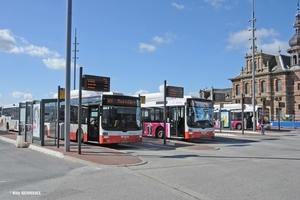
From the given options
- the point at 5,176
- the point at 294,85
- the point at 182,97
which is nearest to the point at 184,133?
the point at 182,97

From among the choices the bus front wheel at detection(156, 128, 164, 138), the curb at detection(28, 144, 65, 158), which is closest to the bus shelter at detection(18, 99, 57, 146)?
the curb at detection(28, 144, 65, 158)

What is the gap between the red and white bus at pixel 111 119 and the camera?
1591 cm

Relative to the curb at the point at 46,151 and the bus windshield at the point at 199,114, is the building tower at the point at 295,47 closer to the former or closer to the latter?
the bus windshield at the point at 199,114

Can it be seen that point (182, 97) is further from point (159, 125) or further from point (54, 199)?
point (54, 199)

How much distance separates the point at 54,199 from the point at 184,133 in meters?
14.5

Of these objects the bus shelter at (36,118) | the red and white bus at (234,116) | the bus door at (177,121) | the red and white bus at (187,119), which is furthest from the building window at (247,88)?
the bus shelter at (36,118)

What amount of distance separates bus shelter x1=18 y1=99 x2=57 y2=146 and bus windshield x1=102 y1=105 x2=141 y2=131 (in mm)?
3178

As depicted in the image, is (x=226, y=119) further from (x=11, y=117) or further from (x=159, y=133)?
(x=11, y=117)

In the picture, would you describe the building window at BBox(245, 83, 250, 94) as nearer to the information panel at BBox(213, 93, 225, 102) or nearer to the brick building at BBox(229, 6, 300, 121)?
the brick building at BBox(229, 6, 300, 121)

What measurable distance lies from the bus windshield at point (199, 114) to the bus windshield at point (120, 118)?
4524 mm

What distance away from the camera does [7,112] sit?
31.8m

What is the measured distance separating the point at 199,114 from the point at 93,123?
724 cm

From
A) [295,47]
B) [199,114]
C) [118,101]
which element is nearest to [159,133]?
[199,114]

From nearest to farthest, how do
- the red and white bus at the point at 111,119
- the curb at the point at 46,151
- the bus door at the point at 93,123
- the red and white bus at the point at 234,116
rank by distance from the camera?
the curb at the point at 46,151 < the red and white bus at the point at 111,119 < the bus door at the point at 93,123 < the red and white bus at the point at 234,116
